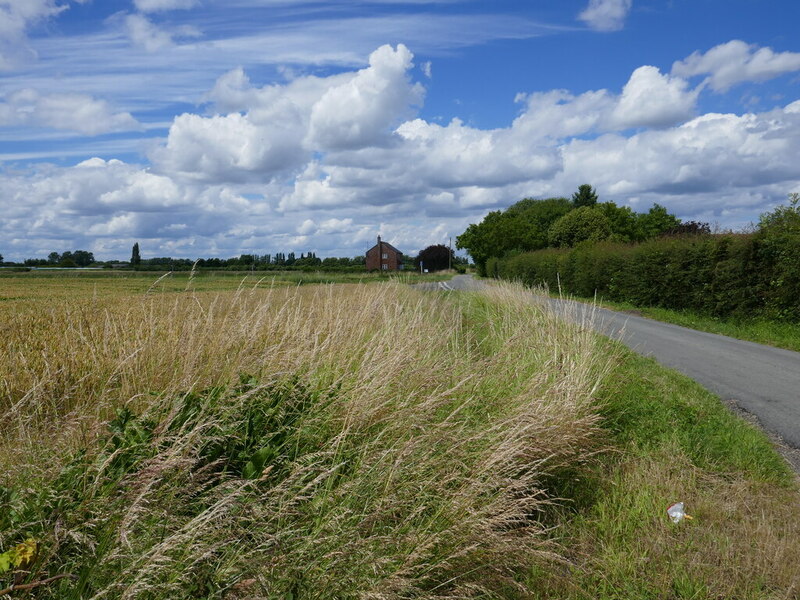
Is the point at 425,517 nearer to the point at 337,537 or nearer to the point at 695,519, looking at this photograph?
the point at 337,537

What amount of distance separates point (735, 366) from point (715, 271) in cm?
810

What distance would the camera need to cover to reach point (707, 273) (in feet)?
60.8

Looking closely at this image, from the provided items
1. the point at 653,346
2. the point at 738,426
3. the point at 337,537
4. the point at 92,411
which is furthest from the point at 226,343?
the point at 653,346

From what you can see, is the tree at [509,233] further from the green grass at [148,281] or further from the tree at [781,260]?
the tree at [781,260]

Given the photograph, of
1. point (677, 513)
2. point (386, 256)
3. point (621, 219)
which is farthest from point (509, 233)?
point (677, 513)

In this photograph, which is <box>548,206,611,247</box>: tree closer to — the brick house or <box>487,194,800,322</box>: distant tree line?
<box>487,194,800,322</box>: distant tree line

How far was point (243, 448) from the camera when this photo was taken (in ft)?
13.5

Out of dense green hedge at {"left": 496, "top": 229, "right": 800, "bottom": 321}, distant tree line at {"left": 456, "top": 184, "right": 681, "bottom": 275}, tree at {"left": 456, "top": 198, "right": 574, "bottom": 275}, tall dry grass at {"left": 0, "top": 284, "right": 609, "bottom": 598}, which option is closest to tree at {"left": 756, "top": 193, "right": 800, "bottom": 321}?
dense green hedge at {"left": 496, "top": 229, "right": 800, "bottom": 321}

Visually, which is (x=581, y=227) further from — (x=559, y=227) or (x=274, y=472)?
(x=274, y=472)

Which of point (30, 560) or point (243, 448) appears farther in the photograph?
point (243, 448)

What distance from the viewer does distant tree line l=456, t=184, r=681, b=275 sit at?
6341cm

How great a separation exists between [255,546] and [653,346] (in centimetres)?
1170

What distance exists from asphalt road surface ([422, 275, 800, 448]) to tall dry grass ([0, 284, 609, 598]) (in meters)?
2.79

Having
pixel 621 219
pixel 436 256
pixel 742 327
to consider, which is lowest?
pixel 742 327
